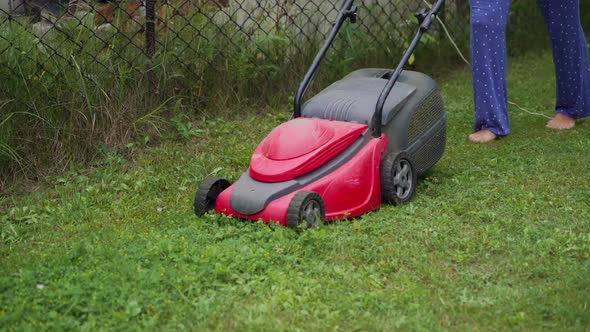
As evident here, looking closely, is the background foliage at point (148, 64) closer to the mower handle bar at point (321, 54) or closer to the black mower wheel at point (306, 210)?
the mower handle bar at point (321, 54)

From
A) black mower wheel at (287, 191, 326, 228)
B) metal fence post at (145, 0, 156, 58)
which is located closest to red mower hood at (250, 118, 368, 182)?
black mower wheel at (287, 191, 326, 228)

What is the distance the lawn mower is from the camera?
130 inches

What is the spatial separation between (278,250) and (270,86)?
225 centimetres

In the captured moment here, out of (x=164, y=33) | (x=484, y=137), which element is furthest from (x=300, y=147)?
(x=164, y=33)

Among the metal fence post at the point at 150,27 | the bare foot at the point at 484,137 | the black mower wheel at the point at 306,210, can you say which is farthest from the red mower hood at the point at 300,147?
the metal fence post at the point at 150,27

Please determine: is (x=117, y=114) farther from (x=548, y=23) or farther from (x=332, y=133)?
(x=548, y=23)

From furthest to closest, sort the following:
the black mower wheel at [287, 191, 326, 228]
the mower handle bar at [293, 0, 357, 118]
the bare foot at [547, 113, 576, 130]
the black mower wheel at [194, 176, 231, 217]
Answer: the bare foot at [547, 113, 576, 130] < the mower handle bar at [293, 0, 357, 118] < the black mower wheel at [194, 176, 231, 217] < the black mower wheel at [287, 191, 326, 228]

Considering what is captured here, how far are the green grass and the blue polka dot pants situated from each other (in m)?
0.30

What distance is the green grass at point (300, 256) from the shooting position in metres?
2.62

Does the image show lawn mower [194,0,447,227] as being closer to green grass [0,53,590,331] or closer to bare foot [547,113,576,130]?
green grass [0,53,590,331]

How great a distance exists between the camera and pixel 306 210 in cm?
325

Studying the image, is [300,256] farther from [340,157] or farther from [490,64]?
[490,64]

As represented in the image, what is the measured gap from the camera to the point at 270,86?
5160 millimetres

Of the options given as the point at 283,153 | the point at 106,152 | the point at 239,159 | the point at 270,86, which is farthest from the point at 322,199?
the point at 270,86
